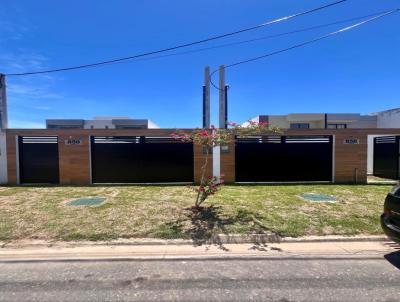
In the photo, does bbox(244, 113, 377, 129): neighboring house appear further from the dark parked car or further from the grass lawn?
the dark parked car

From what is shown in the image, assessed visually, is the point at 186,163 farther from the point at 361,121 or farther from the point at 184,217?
the point at 361,121

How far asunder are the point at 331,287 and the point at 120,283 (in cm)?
276

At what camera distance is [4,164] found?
37.8ft

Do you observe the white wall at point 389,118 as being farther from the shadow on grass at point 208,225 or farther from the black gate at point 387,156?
the shadow on grass at point 208,225

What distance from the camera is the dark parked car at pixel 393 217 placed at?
4.18m

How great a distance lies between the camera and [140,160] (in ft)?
38.8

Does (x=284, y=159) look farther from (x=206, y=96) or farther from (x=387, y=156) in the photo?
(x=387, y=156)

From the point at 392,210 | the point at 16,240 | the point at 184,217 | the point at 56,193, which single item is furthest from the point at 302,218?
the point at 56,193

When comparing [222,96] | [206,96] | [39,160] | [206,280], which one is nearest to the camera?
[206,280]

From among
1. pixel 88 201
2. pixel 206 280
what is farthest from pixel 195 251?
pixel 88 201

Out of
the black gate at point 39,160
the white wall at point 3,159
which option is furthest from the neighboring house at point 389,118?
the white wall at point 3,159

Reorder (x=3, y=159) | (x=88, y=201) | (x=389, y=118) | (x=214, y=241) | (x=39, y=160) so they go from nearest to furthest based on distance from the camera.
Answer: (x=214, y=241) → (x=88, y=201) → (x=3, y=159) → (x=39, y=160) → (x=389, y=118)

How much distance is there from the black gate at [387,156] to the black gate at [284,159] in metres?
3.54

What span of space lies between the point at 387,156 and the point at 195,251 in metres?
12.7
